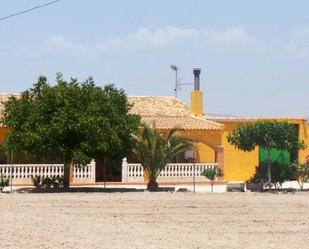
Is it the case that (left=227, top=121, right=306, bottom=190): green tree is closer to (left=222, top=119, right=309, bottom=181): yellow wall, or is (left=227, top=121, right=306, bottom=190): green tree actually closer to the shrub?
the shrub

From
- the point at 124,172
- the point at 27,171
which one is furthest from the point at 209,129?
the point at 27,171

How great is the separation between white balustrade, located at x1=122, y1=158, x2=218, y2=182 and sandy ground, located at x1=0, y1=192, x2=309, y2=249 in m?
8.91

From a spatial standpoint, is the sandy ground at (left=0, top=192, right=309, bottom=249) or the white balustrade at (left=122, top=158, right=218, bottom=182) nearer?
the sandy ground at (left=0, top=192, right=309, bottom=249)

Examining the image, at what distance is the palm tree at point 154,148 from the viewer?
98.0ft

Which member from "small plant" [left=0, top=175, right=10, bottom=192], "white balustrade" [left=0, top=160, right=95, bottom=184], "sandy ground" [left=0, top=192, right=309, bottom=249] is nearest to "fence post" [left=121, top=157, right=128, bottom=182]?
"white balustrade" [left=0, top=160, right=95, bottom=184]

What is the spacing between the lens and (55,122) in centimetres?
2738

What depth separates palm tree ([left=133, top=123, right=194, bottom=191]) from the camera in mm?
29859

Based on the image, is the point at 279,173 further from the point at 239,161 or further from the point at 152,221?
the point at 152,221

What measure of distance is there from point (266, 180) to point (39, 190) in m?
9.89

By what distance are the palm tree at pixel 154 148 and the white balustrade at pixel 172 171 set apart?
4793 millimetres

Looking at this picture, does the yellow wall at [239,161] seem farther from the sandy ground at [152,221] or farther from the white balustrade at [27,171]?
the sandy ground at [152,221]

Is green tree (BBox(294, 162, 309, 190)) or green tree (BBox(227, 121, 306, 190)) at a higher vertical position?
green tree (BBox(227, 121, 306, 190))

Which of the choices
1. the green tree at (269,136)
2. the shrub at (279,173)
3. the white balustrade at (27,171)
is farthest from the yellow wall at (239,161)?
the white balustrade at (27,171)

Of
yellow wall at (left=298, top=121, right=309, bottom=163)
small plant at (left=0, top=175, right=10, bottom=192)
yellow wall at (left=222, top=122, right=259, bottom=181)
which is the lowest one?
small plant at (left=0, top=175, right=10, bottom=192)
